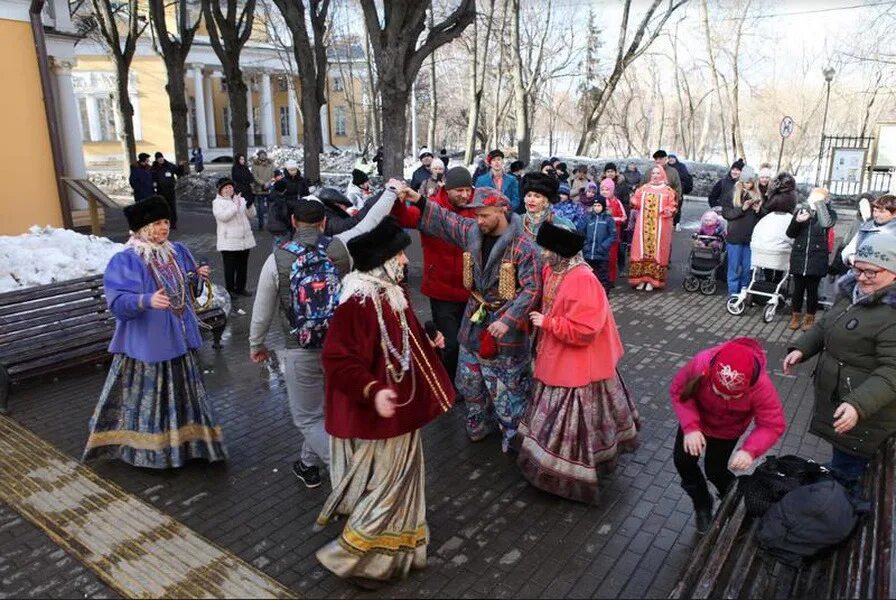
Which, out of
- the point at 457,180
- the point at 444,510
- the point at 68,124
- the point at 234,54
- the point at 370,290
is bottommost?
the point at 444,510

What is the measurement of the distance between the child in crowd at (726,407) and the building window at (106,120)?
44.6m

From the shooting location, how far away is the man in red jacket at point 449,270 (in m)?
5.68

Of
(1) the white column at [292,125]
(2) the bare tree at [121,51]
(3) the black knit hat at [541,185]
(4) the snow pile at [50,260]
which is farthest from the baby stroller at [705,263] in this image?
(1) the white column at [292,125]

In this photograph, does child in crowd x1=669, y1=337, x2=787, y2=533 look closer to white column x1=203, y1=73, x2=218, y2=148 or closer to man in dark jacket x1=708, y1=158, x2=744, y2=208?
man in dark jacket x1=708, y1=158, x2=744, y2=208

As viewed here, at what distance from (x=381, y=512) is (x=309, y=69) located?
16.8 m

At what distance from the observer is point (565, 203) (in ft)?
33.7

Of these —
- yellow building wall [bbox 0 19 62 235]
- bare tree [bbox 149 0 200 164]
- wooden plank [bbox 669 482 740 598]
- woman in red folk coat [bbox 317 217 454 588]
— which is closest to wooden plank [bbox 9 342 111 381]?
woman in red folk coat [bbox 317 217 454 588]

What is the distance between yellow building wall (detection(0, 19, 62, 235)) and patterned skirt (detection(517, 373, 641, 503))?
1215cm

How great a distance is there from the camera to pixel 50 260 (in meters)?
8.46

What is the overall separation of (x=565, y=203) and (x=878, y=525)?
25.0ft

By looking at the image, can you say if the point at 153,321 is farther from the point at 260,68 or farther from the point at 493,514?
the point at 260,68

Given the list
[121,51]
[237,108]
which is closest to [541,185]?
[237,108]

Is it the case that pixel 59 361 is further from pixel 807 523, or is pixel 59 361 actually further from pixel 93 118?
pixel 93 118

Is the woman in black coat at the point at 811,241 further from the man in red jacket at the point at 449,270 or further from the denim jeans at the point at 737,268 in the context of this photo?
the man in red jacket at the point at 449,270
